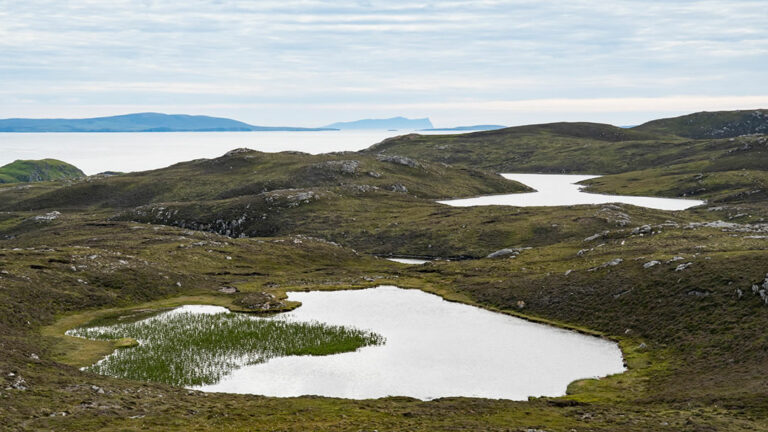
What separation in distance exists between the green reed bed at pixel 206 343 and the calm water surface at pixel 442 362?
247 cm

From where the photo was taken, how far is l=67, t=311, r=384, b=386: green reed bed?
54656 millimetres

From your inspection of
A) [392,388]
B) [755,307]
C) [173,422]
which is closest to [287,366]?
[392,388]

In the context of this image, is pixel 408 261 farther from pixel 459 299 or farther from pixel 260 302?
pixel 260 302

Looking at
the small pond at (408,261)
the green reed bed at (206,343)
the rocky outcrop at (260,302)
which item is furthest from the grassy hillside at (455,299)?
the small pond at (408,261)

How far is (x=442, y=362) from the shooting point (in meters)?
57.9

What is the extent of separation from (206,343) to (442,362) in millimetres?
26597

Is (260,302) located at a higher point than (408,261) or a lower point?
higher

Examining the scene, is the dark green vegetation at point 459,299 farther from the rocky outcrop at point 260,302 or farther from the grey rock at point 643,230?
the grey rock at point 643,230

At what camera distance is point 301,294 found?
95125mm

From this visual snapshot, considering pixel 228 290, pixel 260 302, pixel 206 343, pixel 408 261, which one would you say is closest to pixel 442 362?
pixel 206 343

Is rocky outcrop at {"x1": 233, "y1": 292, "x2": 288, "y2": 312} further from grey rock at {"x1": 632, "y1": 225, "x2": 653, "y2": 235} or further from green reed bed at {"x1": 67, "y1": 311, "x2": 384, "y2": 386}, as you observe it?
grey rock at {"x1": 632, "y1": 225, "x2": 653, "y2": 235}

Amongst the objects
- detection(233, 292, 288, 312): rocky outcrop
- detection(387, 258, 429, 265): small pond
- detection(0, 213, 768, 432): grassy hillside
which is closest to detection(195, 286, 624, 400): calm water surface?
detection(0, 213, 768, 432): grassy hillside

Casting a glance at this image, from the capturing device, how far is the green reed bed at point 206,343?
179ft

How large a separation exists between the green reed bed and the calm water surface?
2.47 metres
